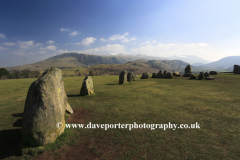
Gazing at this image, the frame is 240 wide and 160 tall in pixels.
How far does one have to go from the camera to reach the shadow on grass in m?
5.57

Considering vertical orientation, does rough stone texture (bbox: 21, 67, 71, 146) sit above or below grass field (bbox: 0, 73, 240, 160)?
above

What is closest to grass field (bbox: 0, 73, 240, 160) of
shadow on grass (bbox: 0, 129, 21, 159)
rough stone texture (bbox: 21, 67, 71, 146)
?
shadow on grass (bbox: 0, 129, 21, 159)

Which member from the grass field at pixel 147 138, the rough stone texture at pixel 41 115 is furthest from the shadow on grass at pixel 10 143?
the rough stone texture at pixel 41 115

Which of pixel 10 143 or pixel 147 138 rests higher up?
pixel 10 143

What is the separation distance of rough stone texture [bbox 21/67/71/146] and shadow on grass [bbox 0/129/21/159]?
0.65m

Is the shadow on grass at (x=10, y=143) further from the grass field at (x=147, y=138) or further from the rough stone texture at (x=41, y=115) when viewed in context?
the rough stone texture at (x=41, y=115)

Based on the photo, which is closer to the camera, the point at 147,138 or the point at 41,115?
the point at 41,115

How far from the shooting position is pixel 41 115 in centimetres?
582

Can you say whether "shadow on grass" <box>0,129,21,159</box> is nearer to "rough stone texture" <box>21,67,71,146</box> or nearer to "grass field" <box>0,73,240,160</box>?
"grass field" <box>0,73,240,160</box>

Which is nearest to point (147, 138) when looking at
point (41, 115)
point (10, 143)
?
point (41, 115)

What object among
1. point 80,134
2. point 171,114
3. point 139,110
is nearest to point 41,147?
point 80,134

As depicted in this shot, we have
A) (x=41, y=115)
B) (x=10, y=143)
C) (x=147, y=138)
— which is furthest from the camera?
(x=147, y=138)

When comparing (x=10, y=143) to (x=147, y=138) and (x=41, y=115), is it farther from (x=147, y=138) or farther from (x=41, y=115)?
(x=147, y=138)

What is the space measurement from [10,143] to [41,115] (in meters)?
2.82
